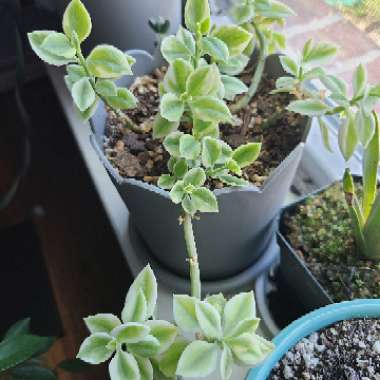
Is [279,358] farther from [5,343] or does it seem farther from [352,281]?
[5,343]

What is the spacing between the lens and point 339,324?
563 millimetres

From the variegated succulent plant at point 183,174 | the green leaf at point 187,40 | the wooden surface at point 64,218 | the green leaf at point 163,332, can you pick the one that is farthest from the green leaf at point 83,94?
the wooden surface at point 64,218

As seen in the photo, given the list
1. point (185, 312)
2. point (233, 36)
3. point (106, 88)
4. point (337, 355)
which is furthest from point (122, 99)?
point (337, 355)

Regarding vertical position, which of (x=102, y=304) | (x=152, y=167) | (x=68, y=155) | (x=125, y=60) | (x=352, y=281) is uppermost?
(x=125, y=60)

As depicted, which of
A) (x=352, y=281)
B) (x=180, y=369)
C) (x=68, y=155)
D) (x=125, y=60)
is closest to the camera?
(x=180, y=369)

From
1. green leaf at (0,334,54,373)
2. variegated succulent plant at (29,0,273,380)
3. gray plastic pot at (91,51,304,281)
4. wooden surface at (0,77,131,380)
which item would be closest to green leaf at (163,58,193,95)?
variegated succulent plant at (29,0,273,380)

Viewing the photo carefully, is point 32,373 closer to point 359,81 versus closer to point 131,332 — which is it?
point 131,332

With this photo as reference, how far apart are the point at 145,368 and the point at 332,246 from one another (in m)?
0.30

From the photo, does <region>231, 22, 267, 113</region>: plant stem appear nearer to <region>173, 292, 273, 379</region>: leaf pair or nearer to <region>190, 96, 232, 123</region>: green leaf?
<region>190, 96, 232, 123</region>: green leaf

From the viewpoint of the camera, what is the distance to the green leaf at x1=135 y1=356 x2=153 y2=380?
446 millimetres

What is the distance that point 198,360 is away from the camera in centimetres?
43

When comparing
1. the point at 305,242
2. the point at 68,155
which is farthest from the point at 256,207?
the point at 68,155

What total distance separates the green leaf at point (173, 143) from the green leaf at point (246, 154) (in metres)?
0.06

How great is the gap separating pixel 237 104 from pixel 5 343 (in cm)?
39
